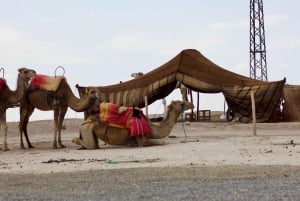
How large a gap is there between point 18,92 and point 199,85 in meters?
11.8

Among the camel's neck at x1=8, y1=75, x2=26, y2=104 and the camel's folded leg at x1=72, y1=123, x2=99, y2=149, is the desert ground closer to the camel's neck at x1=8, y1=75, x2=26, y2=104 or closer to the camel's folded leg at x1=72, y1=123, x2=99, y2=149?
the camel's folded leg at x1=72, y1=123, x2=99, y2=149

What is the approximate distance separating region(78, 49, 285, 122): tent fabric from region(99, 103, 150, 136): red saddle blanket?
10.5m

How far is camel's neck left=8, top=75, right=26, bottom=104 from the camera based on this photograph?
75.0ft

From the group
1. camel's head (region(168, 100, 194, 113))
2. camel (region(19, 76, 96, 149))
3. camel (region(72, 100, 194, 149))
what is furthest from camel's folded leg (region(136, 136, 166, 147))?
camel (region(19, 76, 96, 149))

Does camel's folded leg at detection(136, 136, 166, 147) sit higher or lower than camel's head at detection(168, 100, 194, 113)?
lower

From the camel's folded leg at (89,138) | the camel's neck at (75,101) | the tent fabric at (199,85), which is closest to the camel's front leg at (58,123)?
the camel's neck at (75,101)

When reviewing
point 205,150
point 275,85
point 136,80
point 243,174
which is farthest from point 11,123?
point 243,174

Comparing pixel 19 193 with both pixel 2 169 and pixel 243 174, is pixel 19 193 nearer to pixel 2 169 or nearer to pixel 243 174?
pixel 243 174

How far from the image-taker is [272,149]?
17.0 meters

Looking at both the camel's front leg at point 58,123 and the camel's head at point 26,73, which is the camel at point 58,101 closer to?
the camel's front leg at point 58,123

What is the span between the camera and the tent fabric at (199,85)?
3141cm

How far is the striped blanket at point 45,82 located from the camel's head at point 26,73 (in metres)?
0.18

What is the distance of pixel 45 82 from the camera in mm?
22672

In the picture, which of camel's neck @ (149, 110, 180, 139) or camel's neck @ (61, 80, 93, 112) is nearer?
camel's neck @ (149, 110, 180, 139)
